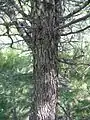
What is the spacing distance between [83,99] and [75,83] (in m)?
0.31

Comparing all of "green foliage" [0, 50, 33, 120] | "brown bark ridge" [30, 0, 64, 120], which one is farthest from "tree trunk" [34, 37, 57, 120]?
"green foliage" [0, 50, 33, 120]

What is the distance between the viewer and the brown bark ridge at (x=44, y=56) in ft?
8.09

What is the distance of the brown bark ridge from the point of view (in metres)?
2.46

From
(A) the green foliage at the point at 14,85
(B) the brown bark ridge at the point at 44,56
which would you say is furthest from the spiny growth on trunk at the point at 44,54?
(A) the green foliage at the point at 14,85

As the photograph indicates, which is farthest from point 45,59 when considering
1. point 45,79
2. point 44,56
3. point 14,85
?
point 14,85

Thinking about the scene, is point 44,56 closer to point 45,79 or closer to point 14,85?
point 45,79

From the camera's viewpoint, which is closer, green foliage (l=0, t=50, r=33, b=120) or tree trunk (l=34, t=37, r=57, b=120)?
tree trunk (l=34, t=37, r=57, b=120)

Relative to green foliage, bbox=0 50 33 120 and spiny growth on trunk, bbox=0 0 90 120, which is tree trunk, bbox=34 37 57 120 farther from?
green foliage, bbox=0 50 33 120

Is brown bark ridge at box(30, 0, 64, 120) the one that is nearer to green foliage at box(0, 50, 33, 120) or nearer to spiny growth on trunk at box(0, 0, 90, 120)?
spiny growth on trunk at box(0, 0, 90, 120)

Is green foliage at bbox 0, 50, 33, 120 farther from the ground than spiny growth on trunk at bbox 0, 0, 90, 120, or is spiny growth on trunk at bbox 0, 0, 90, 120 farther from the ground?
spiny growth on trunk at bbox 0, 0, 90, 120

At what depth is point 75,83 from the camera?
4633 mm

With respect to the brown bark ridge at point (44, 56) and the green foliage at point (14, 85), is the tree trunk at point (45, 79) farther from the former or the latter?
the green foliage at point (14, 85)

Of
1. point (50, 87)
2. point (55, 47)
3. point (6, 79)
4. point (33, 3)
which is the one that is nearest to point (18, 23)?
point (33, 3)

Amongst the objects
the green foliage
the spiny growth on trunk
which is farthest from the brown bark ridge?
the green foliage
